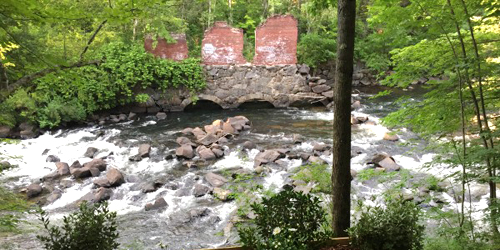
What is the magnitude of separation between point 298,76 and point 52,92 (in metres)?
10.3

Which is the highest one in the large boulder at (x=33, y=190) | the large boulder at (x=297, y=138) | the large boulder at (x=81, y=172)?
Result: the large boulder at (x=297, y=138)

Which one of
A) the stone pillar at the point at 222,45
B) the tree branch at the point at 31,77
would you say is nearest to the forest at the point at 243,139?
the tree branch at the point at 31,77

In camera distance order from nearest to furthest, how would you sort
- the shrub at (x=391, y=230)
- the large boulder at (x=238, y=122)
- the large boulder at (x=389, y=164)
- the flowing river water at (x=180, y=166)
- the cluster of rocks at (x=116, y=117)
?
1. the shrub at (x=391, y=230)
2. the flowing river water at (x=180, y=166)
3. the large boulder at (x=389, y=164)
4. the large boulder at (x=238, y=122)
5. the cluster of rocks at (x=116, y=117)

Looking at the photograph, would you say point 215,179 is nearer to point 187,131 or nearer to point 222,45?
point 187,131

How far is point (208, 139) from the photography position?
1158cm

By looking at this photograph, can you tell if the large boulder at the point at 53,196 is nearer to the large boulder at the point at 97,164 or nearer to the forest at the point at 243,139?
the forest at the point at 243,139

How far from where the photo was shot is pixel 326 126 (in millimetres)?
13305

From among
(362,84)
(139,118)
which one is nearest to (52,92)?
(139,118)

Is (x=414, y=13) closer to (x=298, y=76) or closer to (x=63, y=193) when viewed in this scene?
(x=63, y=193)

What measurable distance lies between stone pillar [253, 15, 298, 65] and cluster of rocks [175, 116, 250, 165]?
14.1ft

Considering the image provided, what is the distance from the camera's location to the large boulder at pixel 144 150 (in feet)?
34.3

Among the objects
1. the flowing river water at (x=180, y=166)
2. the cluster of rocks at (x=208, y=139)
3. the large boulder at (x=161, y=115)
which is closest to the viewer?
the flowing river water at (x=180, y=166)

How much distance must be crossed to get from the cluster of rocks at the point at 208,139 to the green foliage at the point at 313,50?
803 cm

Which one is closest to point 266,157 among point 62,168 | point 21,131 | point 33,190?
point 62,168
